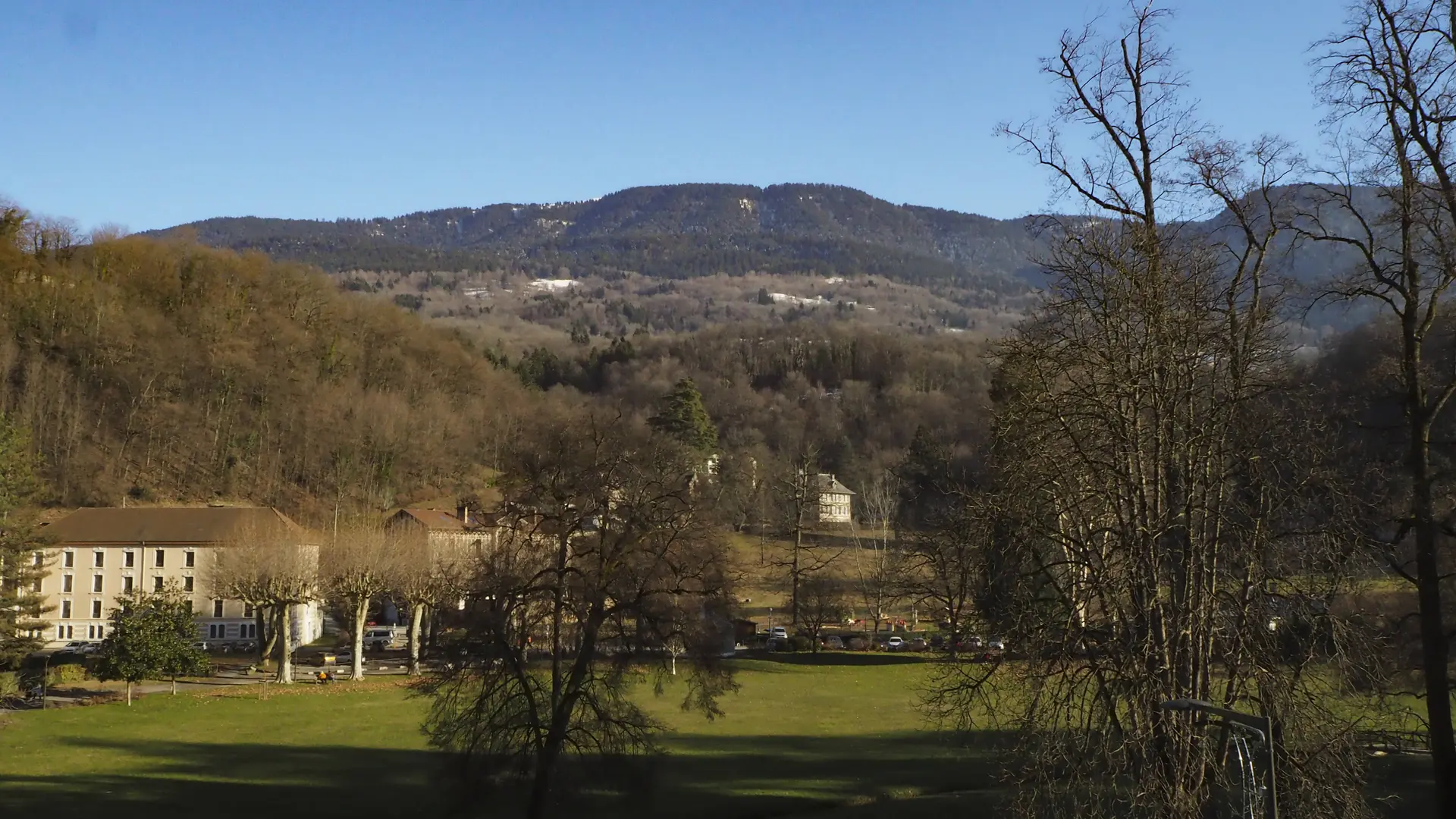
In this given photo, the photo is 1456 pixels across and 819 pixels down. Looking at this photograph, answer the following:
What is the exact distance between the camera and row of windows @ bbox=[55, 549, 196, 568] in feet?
225

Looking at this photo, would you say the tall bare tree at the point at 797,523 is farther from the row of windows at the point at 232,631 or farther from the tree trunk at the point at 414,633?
the row of windows at the point at 232,631

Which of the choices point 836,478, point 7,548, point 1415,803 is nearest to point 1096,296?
point 1415,803

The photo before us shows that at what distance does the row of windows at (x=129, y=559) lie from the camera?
2704 inches

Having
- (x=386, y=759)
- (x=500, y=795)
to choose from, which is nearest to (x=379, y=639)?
(x=386, y=759)

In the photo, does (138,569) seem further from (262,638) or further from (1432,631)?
(1432,631)

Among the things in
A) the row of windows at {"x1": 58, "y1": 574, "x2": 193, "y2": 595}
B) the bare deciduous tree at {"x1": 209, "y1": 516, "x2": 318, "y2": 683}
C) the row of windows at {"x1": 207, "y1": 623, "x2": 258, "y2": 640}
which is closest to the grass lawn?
the bare deciduous tree at {"x1": 209, "y1": 516, "x2": 318, "y2": 683}

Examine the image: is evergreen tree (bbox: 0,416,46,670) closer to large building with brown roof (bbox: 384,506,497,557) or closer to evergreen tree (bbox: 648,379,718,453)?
large building with brown roof (bbox: 384,506,497,557)

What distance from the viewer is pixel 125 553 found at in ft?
227

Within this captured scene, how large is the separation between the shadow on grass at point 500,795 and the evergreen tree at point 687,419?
5389cm

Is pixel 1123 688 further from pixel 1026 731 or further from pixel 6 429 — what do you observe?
pixel 6 429

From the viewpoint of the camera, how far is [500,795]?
79.9ft

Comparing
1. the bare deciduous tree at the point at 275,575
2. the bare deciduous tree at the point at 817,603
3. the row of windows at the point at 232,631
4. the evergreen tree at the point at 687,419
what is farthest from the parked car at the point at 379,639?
the evergreen tree at the point at 687,419

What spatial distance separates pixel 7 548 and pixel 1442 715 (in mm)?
53289

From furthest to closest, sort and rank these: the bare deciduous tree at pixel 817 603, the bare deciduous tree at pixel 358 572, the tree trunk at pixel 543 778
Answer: the bare deciduous tree at pixel 817 603 → the bare deciduous tree at pixel 358 572 → the tree trunk at pixel 543 778
